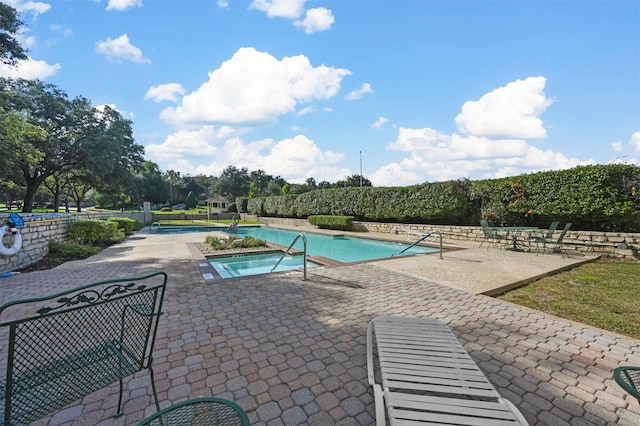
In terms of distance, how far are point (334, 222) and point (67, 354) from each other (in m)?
16.1

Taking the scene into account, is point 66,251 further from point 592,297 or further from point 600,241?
point 600,241

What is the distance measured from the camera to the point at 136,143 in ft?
72.3

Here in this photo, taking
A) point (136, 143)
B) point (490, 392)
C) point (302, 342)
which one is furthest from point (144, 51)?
point (136, 143)

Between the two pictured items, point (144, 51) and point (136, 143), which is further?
point (136, 143)

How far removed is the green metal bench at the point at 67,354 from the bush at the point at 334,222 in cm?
1533

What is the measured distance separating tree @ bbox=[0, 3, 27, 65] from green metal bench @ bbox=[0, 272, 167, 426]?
13.6 m

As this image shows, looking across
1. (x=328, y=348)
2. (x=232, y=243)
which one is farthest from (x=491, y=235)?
(x=232, y=243)

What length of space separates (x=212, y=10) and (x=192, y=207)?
4920 centimetres

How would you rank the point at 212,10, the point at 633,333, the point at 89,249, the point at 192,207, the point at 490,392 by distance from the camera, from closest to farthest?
the point at 490,392 → the point at 633,333 → the point at 212,10 → the point at 89,249 → the point at 192,207

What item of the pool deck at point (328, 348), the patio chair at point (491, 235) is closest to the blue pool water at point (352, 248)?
the patio chair at point (491, 235)

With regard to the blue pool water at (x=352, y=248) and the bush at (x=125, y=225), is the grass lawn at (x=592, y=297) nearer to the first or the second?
the blue pool water at (x=352, y=248)

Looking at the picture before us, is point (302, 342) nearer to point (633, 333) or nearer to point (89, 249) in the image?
point (633, 333)

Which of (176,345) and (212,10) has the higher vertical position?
(212,10)

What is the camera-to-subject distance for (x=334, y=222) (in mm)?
17672
